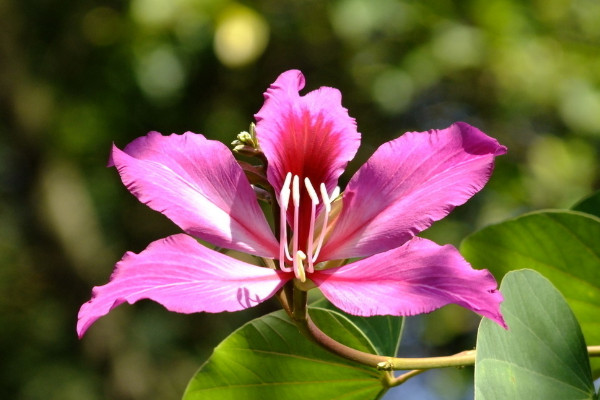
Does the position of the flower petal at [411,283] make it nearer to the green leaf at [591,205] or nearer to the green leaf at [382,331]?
the green leaf at [382,331]

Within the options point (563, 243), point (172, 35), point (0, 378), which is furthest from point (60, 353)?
point (563, 243)

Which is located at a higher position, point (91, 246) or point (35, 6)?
point (35, 6)

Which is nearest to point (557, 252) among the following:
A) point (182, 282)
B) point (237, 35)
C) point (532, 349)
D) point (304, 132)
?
point (532, 349)

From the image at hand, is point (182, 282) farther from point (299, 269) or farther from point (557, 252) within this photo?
point (557, 252)

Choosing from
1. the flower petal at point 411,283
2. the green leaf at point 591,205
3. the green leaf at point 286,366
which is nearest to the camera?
the flower petal at point 411,283

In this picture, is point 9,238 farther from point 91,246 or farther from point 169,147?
point 169,147

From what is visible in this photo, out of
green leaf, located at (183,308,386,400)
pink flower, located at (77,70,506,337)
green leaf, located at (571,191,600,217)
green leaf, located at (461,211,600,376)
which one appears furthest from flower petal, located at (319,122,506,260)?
green leaf, located at (571,191,600,217)

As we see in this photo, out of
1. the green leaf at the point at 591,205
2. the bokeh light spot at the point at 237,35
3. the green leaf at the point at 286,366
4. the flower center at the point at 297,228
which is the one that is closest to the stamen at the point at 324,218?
the flower center at the point at 297,228
